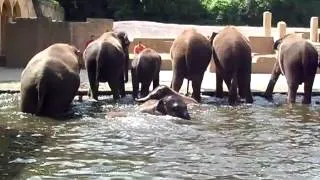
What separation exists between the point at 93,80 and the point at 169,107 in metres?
2.55

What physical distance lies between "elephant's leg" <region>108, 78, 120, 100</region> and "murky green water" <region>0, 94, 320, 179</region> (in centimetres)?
72

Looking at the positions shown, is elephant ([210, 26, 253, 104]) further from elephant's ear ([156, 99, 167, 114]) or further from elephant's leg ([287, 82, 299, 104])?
elephant's ear ([156, 99, 167, 114])

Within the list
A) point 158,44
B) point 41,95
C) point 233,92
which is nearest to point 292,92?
point 233,92

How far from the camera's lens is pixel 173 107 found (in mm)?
13383

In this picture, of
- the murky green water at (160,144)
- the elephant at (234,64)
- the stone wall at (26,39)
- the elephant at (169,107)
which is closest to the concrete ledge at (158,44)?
the stone wall at (26,39)

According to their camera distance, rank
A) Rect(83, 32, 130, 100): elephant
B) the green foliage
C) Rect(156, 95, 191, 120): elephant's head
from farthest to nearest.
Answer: the green foliage → Rect(83, 32, 130, 100): elephant → Rect(156, 95, 191, 120): elephant's head

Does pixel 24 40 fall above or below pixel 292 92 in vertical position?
above

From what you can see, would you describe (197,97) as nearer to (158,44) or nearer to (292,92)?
(292,92)

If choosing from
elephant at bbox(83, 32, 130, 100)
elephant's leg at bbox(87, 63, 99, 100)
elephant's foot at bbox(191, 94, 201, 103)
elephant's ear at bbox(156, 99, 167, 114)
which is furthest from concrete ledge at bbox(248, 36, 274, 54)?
elephant's ear at bbox(156, 99, 167, 114)

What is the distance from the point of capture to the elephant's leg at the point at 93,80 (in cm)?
1527

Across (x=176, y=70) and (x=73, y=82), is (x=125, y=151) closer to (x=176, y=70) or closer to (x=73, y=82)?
(x=73, y=82)

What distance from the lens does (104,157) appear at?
970 cm

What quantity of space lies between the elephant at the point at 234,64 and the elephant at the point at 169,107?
104 inches

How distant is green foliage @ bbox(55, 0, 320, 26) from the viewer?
4969 cm
